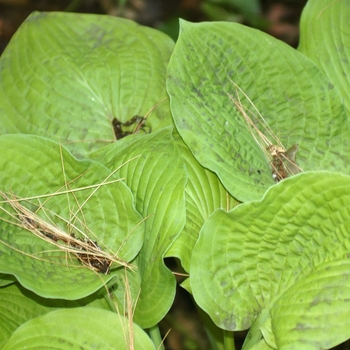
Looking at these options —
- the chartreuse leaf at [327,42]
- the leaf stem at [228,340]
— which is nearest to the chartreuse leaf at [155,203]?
the leaf stem at [228,340]

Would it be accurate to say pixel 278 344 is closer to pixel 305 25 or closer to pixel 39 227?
pixel 39 227

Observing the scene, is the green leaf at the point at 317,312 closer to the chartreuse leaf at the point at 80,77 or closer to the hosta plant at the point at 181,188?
the hosta plant at the point at 181,188

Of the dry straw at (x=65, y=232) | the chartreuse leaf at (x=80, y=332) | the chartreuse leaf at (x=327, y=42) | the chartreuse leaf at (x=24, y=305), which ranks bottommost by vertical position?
the chartreuse leaf at (x=24, y=305)

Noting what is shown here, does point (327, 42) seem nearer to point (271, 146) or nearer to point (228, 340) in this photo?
point (271, 146)

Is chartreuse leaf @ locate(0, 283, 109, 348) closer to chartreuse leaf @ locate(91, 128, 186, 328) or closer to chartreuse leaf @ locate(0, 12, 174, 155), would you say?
chartreuse leaf @ locate(91, 128, 186, 328)

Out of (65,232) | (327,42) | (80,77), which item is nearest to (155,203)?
(65,232)

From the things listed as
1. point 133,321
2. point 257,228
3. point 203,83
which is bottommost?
point 133,321

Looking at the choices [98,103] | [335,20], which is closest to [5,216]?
[98,103]
